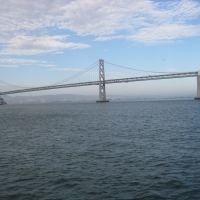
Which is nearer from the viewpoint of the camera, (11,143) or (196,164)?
(196,164)

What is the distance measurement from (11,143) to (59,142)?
94.0 inches

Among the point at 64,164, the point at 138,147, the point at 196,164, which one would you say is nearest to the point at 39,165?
the point at 64,164

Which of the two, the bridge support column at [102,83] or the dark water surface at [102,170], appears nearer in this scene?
the dark water surface at [102,170]

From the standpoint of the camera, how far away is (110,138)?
1346 cm

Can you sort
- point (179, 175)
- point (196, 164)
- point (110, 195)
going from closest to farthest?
1. point (110, 195)
2. point (179, 175)
3. point (196, 164)

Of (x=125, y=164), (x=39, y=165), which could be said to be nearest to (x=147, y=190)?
(x=125, y=164)

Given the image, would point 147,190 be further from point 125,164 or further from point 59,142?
point 59,142

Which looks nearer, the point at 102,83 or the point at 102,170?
the point at 102,170

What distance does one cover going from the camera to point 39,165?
8.73 meters

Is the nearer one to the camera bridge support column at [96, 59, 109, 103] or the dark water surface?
the dark water surface

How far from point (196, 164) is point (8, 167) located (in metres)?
6.03

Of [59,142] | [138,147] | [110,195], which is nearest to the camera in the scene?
[110,195]

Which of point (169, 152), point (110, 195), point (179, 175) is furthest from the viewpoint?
point (169, 152)

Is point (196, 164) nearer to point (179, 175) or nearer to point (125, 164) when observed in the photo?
point (179, 175)
